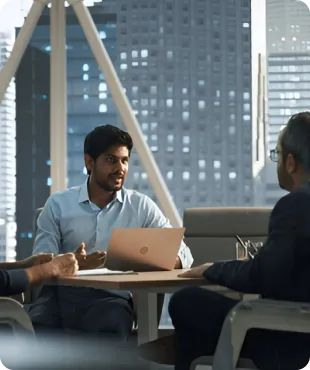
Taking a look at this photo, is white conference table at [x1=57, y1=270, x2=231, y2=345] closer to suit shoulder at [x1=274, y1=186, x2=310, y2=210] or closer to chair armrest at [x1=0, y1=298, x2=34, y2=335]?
chair armrest at [x1=0, y1=298, x2=34, y2=335]

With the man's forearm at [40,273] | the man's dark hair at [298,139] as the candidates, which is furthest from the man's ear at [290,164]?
the man's forearm at [40,273]

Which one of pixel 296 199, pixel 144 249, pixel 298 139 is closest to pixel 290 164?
pixel 298 139

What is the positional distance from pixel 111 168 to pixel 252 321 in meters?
1.66

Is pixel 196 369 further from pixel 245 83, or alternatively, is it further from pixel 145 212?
pixel 245 83

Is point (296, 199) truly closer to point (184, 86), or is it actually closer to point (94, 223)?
point (94, 223)

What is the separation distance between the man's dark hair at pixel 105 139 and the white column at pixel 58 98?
2.23 meters

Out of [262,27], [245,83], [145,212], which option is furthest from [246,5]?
[145,212]

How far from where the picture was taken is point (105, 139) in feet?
12.2

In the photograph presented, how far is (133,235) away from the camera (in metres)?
2.83

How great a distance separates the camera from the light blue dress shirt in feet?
11.7

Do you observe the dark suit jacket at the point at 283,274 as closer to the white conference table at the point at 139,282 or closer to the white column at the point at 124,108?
the white conference table at the point at 139,282

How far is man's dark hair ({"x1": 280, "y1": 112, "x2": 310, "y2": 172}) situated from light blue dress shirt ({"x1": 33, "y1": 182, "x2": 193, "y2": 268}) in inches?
53.5

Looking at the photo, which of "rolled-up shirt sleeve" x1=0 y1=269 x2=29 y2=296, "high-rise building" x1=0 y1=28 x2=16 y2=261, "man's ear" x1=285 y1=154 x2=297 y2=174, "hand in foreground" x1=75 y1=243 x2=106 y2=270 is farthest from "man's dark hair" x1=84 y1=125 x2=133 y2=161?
"high-rise building" x1=0 y1=28 x2=16 y2=261

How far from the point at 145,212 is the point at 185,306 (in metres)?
1.31
